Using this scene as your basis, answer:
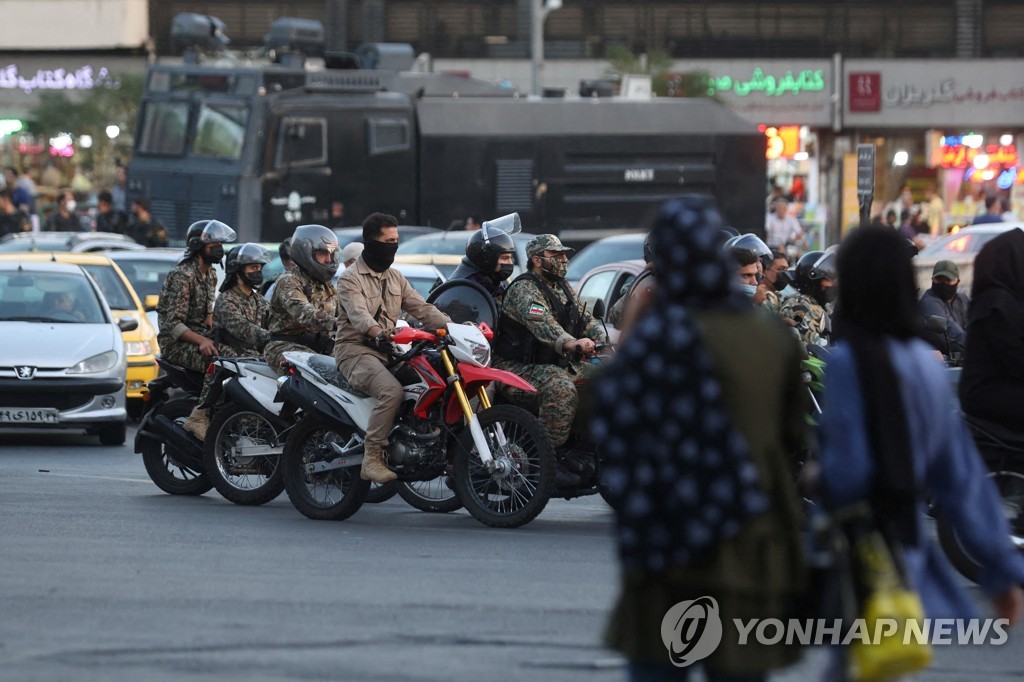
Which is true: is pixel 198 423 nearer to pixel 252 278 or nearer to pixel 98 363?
pixel 252 278

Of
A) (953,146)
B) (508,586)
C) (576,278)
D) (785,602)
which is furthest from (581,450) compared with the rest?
(953,146)

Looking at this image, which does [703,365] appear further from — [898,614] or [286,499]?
[286,499]

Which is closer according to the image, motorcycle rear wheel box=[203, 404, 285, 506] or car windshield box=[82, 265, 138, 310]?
motorcycle rear wheel box=[203, 404, 285, 506]

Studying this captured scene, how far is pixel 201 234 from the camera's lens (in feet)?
39.2

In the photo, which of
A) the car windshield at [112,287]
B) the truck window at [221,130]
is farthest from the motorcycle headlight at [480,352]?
the truck window at [221,130]

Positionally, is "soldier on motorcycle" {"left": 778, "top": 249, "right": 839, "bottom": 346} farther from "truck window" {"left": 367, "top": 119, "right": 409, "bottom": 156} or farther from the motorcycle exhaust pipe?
"truck window" {"left": 367, "top": 119, "right": 409, "bottom": 156}

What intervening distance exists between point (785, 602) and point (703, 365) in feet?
1.90

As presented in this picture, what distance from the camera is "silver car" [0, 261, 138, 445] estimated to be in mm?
14688

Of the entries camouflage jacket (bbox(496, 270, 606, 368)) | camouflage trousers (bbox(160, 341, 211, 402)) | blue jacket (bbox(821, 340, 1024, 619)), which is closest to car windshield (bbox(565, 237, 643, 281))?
camouflage trousers (bbox(160, 341, 211, 402))

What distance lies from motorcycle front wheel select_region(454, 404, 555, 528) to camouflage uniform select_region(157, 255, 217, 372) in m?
2.54

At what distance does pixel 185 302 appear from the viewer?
11883 millimetres

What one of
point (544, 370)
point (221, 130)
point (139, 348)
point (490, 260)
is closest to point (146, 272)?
point (139, 348)

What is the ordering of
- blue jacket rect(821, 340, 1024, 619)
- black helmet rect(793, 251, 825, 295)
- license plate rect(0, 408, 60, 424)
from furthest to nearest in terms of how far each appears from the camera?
1. license plate rect(0, 408, 60, 424)
2. black helmet rect(793, 251, 825, 295)
3. blue jacket rect(821, 340, 1024, 619)

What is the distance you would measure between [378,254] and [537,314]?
991 mm
